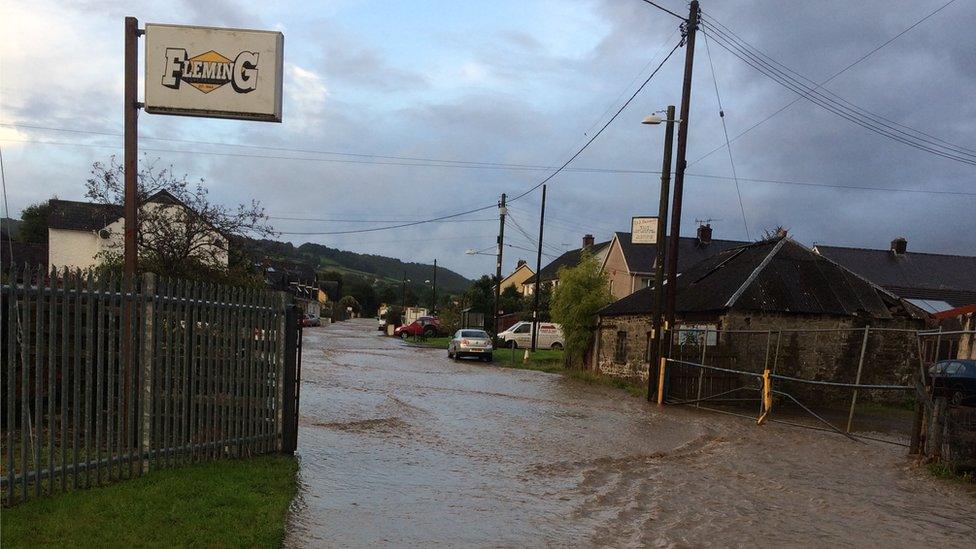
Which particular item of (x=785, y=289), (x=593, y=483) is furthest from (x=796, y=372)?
(x=593, y=483)

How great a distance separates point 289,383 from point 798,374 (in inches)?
661

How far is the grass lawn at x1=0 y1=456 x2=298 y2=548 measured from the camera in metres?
5.40

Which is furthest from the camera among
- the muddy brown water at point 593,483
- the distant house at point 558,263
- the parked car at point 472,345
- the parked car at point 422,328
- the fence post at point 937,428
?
the distant house at point 558,263

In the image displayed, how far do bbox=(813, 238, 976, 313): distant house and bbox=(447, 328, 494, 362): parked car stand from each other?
21.9 meters

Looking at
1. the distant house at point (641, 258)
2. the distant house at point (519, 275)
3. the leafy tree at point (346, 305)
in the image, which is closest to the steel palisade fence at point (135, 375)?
the distant house at point (641, 258)

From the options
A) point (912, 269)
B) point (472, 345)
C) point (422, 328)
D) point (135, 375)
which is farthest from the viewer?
point (422, 328)

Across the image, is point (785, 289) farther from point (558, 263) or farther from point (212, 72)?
point (558, 263)

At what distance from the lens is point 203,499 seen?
6.57 meters

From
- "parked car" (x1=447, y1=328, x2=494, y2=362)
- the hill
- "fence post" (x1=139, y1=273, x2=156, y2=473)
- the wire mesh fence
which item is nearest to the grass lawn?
"fence post" (x1=139, y1=273, x2=156, y2=473)

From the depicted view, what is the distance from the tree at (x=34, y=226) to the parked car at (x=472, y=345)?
50.3 m

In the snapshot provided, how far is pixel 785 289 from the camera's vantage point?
73.3ft

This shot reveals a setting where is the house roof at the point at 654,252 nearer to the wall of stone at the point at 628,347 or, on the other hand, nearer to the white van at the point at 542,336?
the white van at the point at 542,336

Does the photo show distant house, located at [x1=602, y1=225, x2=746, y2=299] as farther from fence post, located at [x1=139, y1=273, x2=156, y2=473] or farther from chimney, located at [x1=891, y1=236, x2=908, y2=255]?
fence post, located at [x1=139, y1=273, x2=156, y2=473]

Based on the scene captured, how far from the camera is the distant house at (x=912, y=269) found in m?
41.6
